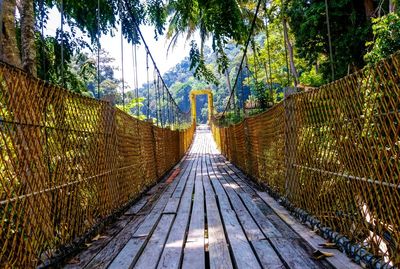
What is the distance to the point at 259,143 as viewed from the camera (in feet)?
12.6

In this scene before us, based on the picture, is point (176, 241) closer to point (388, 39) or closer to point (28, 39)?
point (28, 39)

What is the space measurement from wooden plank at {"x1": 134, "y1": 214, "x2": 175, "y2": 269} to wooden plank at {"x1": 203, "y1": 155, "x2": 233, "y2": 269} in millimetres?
252

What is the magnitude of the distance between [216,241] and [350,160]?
2.63ft

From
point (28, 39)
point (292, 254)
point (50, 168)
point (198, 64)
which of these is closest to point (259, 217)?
point (292, 254)

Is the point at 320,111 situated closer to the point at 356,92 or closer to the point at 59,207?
the point at 356,92

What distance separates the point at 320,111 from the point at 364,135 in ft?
1.80

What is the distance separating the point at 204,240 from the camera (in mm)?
1943

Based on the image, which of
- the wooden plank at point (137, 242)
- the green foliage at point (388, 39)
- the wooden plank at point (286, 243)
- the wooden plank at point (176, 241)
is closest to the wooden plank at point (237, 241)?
the wooden plank at point (286, 243)

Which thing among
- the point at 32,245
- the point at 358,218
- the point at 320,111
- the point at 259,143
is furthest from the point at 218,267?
the point at 259,143

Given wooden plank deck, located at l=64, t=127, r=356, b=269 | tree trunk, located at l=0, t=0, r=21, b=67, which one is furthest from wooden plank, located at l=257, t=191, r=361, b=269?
tree trunk, located at l=0, t=0, r=21, b=67

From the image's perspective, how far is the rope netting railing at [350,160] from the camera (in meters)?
1.23

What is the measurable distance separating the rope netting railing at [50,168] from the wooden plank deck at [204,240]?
0.19m

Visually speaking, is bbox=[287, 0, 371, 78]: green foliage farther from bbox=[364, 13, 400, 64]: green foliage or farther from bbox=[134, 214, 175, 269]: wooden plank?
bbox=[134, 214, 175, 269]: wooden plank

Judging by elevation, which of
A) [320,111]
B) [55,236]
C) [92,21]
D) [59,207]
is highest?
[92,21]
